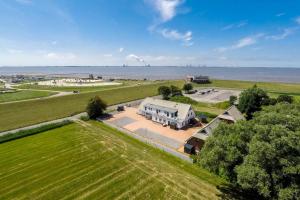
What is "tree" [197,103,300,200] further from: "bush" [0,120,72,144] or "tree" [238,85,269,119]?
"bush" [0,120,72,144]

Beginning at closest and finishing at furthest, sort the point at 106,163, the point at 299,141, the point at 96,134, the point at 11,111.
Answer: the point at 299,141, the point at 106,163, the point at 96,134, the point at 11,111

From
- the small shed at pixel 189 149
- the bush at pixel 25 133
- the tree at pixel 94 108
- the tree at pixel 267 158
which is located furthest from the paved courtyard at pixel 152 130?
the tree at pixel 267 158

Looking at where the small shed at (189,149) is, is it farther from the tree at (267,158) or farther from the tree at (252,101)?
the tree at (252,101)

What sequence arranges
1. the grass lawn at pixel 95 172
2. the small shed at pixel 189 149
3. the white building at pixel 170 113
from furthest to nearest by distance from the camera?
the white building at pixel 170 113
the small shed at pixel 189 149
the grass lawn at pixel 95 172

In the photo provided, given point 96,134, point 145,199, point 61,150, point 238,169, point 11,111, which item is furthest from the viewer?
point 11,111

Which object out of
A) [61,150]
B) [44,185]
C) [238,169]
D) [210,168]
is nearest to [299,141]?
[238,169]

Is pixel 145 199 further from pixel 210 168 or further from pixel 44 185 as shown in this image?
pixel 44 185

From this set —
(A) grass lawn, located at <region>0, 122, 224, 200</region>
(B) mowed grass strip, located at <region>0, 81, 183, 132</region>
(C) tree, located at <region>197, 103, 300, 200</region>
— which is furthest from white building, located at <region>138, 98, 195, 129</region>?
(C) tree, located at <region>197, 103, 300, 200</region>

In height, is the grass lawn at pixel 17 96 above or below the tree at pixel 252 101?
below
